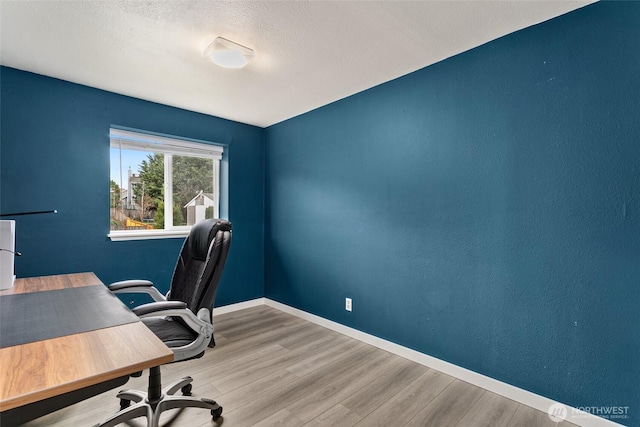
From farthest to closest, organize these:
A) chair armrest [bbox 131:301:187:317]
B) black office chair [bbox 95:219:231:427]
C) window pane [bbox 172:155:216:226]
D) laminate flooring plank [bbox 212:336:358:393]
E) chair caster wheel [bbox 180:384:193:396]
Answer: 1. window pane [bbox 172:155:216:226]
2. laminate flooring plank [bbox 212:336:358:393]
3. chair caster wheel [bbox 180:384:193:396]
4. black office chair [bbox 95:219:231:427]
5. chair armrest [bbox 131:301:187:317]

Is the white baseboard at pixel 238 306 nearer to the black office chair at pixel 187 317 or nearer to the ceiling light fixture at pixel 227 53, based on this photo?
the black office chair at pixel 187 317

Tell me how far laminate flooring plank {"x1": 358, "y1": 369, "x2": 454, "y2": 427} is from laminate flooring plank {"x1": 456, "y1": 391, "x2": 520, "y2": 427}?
23cm

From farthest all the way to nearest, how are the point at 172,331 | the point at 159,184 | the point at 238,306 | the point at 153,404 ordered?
the point at 238,306 → the point at 159,184 → the point at 172,331 → the point at 153,404

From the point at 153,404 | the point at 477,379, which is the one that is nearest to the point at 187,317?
the point at 153,404

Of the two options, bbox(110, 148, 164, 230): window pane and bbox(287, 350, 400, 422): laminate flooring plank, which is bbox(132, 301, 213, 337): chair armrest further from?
bbox(110, 148, 164, 230): window pane

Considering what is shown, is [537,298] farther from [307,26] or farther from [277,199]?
[277,199]

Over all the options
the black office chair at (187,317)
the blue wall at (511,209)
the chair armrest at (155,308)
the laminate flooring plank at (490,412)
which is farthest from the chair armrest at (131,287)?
the laminate flooring plank at (490,412)

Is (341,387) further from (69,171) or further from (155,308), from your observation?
(69,171)

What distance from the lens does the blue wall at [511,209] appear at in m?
1.64

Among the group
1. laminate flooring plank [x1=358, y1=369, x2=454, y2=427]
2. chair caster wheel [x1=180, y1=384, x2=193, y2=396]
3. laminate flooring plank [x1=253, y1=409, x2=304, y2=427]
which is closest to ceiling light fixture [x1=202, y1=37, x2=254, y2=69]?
chair caster wheel [x1=180, y1=384, x2=193, y2=396]

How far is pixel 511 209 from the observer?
1985mm

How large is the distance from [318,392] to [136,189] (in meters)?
2.62

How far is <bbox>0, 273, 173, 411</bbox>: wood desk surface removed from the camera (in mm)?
810

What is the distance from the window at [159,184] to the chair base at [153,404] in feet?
5.46
